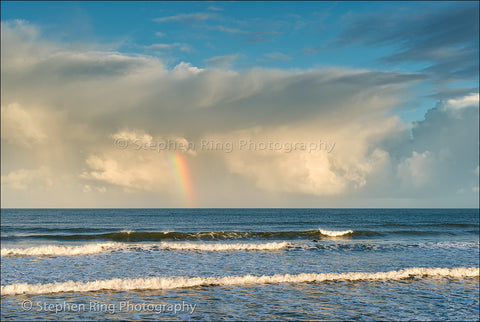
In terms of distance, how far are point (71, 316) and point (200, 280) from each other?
6995mm

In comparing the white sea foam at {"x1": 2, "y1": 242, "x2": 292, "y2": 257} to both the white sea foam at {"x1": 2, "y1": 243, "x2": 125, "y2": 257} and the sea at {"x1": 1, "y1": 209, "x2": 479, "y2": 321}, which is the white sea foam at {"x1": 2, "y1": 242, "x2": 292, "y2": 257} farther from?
the sea at {"x1": 1, "y1": 209, "x2": 479, "y2": 321}

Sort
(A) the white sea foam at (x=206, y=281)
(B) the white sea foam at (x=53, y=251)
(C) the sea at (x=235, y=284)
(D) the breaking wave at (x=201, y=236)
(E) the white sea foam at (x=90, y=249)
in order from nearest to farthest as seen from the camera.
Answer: (C) the sea at (x=235, y=284) < (A) the white sea foam at (x=206, y=281) < (B) the white sea foam at (x=53, y=251) < (E) the white sea foam at (x=90, y=249) < (D) the breaking wave at (x=201, y=236)

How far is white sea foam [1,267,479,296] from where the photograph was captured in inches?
669

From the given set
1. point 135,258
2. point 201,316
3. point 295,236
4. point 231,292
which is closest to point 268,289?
point 231,292

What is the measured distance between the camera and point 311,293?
17078 mm

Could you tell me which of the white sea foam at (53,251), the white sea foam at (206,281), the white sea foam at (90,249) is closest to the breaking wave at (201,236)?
the white sea foam at (90,249)

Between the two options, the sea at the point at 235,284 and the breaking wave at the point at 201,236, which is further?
the breaking wave at the point at 201,236

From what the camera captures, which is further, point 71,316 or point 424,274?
point 424,274

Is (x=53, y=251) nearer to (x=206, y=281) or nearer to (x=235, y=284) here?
(x=206, y=281)

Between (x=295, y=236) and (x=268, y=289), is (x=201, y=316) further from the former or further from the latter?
(x=295, y=236)

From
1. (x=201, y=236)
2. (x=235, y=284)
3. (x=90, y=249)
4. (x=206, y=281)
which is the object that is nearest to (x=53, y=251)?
(x=90, y=249)

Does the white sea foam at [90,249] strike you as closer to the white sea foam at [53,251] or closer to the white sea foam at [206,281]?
the white sea foam at [53,251]

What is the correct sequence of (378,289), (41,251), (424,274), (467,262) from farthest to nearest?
(41,251) → (467,262) → (424,274) → (378,289)

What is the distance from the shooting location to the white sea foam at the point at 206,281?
16984 millimetres
